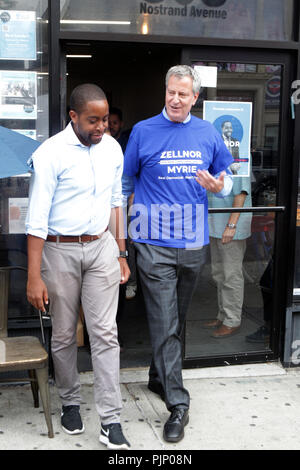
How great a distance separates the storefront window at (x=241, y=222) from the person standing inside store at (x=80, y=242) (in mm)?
1293

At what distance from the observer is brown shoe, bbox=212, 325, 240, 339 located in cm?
471

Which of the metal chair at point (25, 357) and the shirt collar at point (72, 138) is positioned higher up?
the shirt collar at point (72, 138)

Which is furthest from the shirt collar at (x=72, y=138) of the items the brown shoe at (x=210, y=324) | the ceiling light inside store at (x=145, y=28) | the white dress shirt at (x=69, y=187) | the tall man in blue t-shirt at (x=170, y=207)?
the brown shoe at (x=210, y=324)

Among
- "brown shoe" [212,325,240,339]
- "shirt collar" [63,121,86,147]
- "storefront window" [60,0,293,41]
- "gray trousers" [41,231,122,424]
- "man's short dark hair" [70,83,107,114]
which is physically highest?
"storefront window" [60,0,293,41]

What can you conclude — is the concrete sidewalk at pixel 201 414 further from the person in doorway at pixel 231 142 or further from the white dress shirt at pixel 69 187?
the person in doorway at pixel 231 142

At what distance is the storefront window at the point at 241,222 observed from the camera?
443cm

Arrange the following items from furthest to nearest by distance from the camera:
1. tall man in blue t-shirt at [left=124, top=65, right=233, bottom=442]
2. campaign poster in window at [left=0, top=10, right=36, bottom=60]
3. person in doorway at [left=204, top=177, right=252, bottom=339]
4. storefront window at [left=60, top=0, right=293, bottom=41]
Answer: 1. person in doorway at [left=204, top=177, right=252, bottom=339]
2. storefront window at [left=60, top=0, right=293, bottom=41]
3. campaign poster in window at [left=0, top=10, right=36, bottom=60]
4. tall man in blue t-shirt at [left=124, top=65, right=233, bottom=442]

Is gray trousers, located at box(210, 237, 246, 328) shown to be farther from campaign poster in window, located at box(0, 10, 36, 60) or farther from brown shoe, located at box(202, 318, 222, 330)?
campaign poster in window, located at box(0, 10, 36, 60)

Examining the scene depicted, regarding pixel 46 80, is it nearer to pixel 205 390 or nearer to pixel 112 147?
pixel 112 147

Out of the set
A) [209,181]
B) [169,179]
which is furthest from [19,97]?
[209,181]

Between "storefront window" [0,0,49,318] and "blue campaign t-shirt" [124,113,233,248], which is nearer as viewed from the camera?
"blue campaign t-shirt" [124,113,233,248]

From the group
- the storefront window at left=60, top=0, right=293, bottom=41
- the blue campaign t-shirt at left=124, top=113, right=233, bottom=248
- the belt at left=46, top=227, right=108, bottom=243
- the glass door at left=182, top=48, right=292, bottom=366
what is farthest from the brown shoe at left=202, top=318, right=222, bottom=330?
the storefront window at left=60, top=0, right=293, bottom=41

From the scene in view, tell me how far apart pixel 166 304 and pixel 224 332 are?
4.24 ft

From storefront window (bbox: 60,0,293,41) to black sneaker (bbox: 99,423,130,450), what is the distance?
8.25ft
